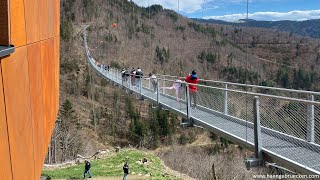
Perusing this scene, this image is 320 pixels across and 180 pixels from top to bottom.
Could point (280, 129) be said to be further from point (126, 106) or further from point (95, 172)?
point (126, 106)

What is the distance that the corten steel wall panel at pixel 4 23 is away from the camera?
13.3 feet

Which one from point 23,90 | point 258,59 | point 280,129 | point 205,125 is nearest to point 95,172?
point 205,125

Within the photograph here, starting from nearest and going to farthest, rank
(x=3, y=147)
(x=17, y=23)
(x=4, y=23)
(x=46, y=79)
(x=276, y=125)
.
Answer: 1. (x=3, y=147)
2. (x=4, y=23)
3. (x=17, y=23)
4. (x=276, y=125)
5. (x=46, y=79)

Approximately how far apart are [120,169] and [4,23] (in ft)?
84.8

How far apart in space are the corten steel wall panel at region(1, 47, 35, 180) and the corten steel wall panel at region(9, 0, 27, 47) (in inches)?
4.7

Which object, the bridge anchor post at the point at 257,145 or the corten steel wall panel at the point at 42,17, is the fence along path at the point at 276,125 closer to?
the bridge anchor post at the point at 257,145

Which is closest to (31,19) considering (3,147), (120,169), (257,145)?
(3,147)

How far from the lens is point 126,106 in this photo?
10031cm

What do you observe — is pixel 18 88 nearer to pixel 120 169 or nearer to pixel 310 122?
pixel 310 122

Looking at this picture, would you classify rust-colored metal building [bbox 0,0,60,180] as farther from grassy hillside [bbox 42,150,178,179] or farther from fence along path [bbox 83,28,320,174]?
grassy hillside [bbox 42,150,178,179]

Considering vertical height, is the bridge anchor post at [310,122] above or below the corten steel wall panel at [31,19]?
below

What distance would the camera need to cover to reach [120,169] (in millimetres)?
29203

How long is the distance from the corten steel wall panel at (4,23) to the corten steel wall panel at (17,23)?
27 centimetres

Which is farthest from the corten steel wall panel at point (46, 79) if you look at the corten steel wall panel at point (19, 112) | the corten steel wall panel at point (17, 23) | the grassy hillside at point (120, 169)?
the grassy hillside at point (120, 169)
